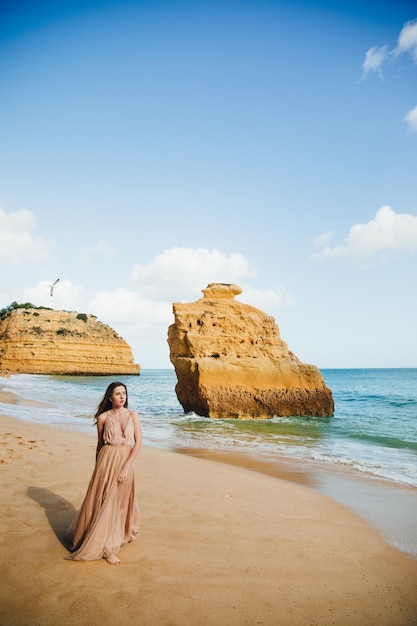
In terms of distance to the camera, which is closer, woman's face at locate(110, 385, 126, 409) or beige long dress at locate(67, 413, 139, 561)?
beige long dress at locate(67, 413, 139, 561)

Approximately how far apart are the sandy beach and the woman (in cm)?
14

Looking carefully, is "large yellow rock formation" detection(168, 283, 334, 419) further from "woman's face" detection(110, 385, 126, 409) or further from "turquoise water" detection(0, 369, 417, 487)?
"woman's face" detection(110, 385, 126, 409)

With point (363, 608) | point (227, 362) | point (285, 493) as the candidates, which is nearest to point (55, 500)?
point (285, 493)

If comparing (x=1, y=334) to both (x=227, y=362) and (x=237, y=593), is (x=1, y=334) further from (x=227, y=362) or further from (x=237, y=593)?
(x=237, y=593)

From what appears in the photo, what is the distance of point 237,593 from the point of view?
10.2ft

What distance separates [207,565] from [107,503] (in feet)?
3.52

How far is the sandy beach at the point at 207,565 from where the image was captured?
2867mm

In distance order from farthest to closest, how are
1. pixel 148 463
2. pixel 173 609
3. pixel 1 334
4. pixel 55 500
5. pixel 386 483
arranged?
1. pixel 1 334
2. pixel 148 463
3. pixel 386 483
4. pixel 55 500
5. pixel 173 609

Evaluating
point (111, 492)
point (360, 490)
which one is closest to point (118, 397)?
point (111, 492)

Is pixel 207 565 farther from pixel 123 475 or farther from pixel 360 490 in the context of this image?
pixel 360 490

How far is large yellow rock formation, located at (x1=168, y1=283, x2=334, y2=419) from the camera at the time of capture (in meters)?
16.2

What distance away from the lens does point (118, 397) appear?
12.3 ft

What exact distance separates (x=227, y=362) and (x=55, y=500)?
38.9 ft

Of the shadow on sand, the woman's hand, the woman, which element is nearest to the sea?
the shadow on sand
